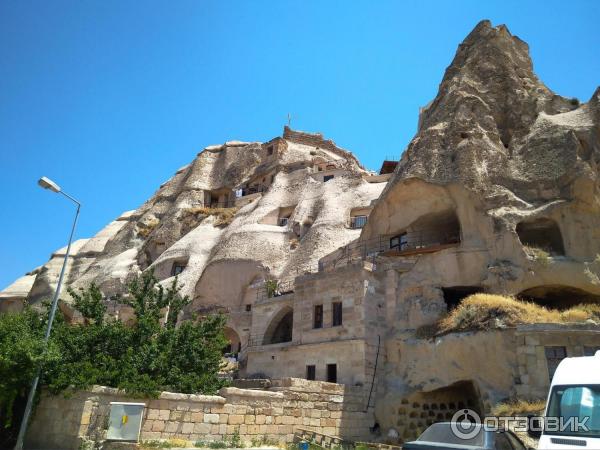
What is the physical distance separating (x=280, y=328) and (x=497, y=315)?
1191 cm

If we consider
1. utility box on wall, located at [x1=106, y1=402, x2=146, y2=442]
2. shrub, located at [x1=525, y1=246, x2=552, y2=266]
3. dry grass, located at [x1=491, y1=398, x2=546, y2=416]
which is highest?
shrub, located at [x1=525, y1=246, x2=552, y2=266]

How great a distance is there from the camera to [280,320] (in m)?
25.3

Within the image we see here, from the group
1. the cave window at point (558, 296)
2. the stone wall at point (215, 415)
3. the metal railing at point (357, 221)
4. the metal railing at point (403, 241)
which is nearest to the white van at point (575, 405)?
the stone wall at point (215, 415)

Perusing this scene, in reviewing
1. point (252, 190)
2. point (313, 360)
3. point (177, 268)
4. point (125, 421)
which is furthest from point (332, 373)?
point (252, 190)

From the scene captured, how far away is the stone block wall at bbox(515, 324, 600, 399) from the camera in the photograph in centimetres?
1571

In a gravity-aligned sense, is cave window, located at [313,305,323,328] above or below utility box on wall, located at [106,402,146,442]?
above

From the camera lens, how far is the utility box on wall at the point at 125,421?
11.4m

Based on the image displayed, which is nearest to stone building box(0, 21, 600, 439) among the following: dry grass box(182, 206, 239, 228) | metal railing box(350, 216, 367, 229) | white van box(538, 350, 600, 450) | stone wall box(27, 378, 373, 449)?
stone wall box(27, 378, 373, 449)

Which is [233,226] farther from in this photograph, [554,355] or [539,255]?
[554,355]

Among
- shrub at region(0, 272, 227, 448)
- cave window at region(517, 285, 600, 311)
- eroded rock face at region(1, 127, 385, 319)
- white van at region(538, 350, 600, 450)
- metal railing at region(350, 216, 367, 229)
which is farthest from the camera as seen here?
metal railing at region(350, 216, 367, 229)

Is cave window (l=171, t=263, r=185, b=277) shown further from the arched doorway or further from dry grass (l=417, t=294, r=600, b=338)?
dry grass (l=417, t=294, r=600, b=338)

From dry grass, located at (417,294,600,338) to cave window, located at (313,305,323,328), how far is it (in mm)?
4458

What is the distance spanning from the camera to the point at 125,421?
11.5m

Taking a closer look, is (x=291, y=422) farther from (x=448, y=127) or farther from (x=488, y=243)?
(x=448, y=127)
